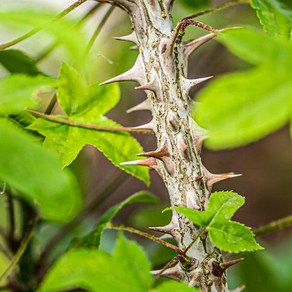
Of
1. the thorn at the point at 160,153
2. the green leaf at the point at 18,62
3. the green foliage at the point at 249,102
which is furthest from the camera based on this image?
the green leaf at the point at 18,62

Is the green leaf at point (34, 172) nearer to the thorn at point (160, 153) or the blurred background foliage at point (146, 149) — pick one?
the blurred background foliage at point (146, 149)

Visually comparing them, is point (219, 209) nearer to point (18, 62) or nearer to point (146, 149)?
point (18, 62)

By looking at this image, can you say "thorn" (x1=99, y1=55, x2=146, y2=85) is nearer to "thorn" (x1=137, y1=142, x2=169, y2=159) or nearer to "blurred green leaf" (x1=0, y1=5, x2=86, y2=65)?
"thorn" (x1=137, y1=142, x2=169, y2=159)

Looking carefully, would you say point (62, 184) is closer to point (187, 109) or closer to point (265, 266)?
point (187, 109)

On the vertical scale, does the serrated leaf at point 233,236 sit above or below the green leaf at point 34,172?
below

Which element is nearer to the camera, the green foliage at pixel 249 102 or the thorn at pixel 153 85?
the green foliage at pixel 249 102

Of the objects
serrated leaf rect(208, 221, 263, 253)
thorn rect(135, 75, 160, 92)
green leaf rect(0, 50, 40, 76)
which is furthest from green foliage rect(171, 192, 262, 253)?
green leaf rect(0, 50, 40, 76)

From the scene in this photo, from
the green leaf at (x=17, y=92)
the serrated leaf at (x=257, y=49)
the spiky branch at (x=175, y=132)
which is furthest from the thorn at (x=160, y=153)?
the serrated leaf at (x=257, y=49)

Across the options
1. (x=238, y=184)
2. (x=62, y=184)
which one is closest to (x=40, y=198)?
(x=62, y=184)
